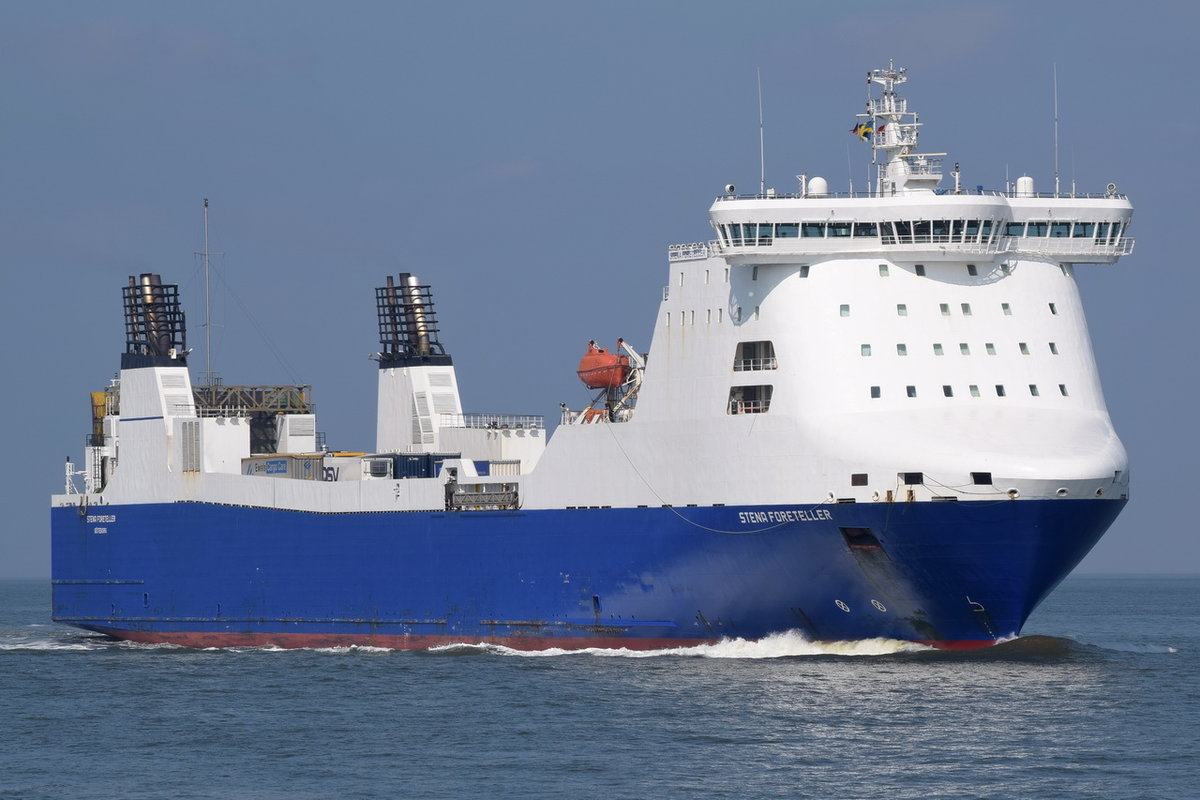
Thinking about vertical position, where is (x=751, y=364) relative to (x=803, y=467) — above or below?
above

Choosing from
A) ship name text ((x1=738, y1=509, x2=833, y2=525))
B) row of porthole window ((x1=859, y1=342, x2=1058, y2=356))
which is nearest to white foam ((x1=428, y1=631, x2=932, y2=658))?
ship name text ((x1=738, y1=509, x2=833, y2=525))

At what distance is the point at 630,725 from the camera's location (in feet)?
105

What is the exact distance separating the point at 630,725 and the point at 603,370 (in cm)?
1263

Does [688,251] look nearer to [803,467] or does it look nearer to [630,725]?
[803,467]

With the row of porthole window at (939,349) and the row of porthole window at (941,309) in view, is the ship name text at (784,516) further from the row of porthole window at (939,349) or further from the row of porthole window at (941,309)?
the row of porthole window at (941,309)

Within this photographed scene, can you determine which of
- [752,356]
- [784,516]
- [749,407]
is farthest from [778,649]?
[752,356]

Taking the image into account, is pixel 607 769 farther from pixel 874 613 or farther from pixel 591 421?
pixel 591 421

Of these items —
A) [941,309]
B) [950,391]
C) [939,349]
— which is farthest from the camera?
[941,309]

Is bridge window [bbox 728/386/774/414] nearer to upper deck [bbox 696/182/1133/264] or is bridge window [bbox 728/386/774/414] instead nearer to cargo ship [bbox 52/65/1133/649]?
cargo ship [bbox 52/65/1133/649]

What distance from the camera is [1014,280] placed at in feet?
128

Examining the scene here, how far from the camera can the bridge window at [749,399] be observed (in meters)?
39.0

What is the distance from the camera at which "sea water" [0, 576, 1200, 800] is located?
91.1 feet

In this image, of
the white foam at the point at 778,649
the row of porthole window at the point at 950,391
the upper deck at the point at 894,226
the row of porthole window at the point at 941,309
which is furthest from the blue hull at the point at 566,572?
the upper deck at the point at 894,226

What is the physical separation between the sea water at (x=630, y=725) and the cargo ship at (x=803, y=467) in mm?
1143
